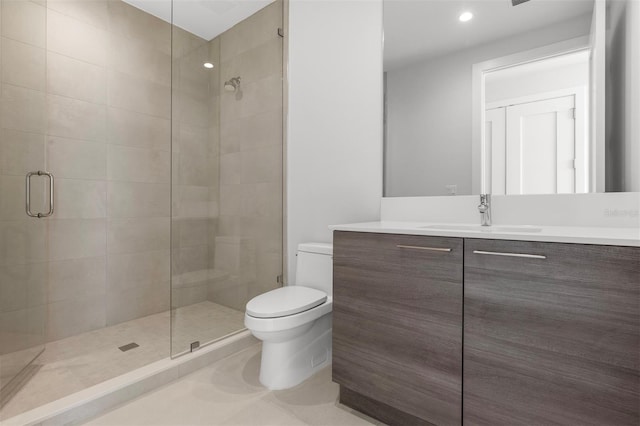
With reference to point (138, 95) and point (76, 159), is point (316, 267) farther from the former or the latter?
point (138, 95)

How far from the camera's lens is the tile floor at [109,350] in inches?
60.4

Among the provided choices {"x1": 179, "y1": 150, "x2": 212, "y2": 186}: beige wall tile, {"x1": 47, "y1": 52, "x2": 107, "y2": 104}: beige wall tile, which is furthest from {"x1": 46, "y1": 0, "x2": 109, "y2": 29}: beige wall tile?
{"x1": 179, "y1": 150, "x2": 212, "y2": 186}: beige wall tile

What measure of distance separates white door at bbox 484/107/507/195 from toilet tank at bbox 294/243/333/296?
3.10 feet

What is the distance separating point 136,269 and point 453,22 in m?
2.72

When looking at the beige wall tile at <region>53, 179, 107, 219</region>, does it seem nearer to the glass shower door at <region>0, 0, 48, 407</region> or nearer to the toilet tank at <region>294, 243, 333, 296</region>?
the glass shower door at <region>0, 0, 48, 407</region>

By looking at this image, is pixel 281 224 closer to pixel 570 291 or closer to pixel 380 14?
pixel 380 14

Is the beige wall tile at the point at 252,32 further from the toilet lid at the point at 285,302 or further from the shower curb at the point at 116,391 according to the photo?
the shower curb at the point at 116,391

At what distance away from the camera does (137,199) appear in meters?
2.51

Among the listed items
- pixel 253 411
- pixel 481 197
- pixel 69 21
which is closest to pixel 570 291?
pixel 481 197

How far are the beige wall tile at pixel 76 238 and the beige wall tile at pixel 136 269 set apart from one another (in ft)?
0.44

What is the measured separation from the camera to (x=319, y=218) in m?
2.22

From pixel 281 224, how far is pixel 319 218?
14.0 inches

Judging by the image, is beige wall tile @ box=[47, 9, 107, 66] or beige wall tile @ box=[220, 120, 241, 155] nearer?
beige wall tile @ box=[47, 9, 107, 66]

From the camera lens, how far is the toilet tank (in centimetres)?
192
